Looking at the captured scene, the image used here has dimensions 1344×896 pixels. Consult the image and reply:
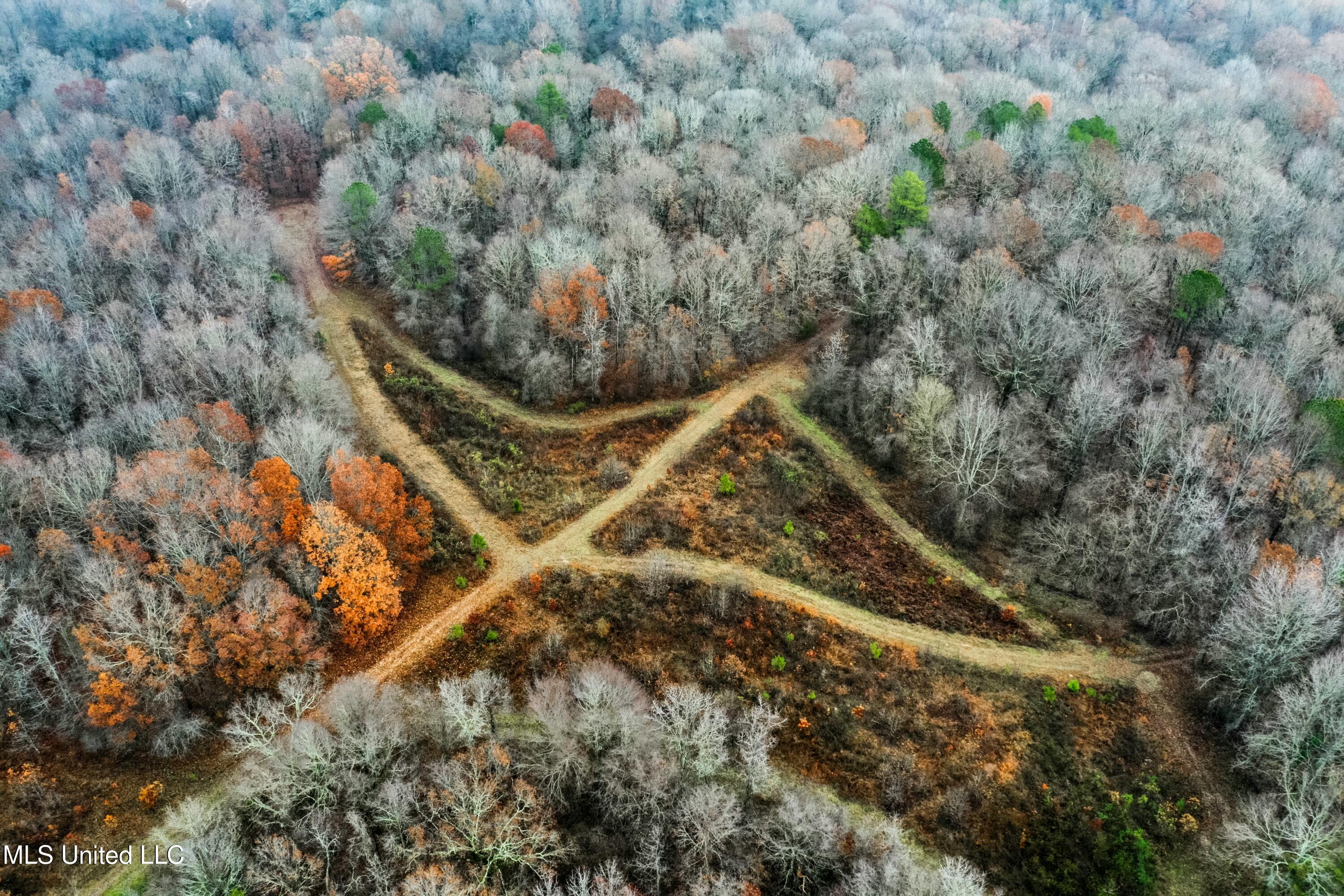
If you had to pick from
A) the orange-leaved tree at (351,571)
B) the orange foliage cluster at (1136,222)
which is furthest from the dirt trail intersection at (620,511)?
the orange foliage cluster at (1136,222)

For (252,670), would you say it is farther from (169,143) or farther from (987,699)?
(169,143)

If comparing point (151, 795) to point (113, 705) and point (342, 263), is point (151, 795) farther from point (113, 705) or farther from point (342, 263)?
point (342, 263)

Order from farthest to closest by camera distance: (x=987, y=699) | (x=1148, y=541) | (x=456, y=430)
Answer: (x=456, y=430) → (x=1148, y=541) → (x=987, y=699)

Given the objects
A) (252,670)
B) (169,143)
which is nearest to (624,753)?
(252,670)

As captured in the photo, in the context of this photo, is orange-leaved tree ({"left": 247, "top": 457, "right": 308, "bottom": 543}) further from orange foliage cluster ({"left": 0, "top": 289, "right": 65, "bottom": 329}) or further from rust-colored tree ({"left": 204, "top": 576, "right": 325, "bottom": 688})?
orange foliage cluster ({"left": 0, "top": 289, "right": 65, "bottom": 329})

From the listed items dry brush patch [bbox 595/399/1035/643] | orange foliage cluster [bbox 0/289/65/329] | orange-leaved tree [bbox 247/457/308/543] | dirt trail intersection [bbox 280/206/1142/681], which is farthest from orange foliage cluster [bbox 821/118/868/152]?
orange foliage cluster [bbox 0/289/65/329]

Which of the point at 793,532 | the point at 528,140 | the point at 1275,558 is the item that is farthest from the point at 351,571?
the point at 528,140
